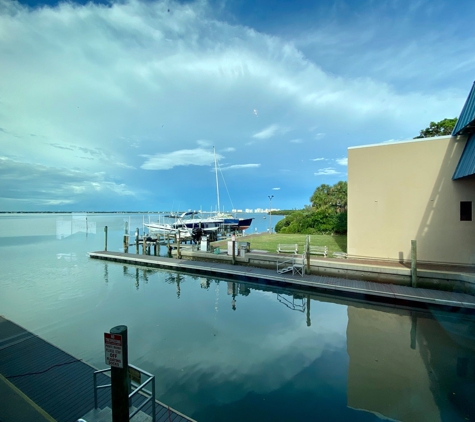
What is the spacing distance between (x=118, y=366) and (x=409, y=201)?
1266 cm

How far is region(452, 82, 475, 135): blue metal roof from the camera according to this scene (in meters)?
9.36

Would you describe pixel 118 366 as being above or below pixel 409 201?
below

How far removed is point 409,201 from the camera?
11328mm

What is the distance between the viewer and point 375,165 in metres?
12.1

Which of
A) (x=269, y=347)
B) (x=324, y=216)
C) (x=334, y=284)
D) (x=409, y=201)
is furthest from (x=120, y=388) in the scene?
(x=324, y=216)

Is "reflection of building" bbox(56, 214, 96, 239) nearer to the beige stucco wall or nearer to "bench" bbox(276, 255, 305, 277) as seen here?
"bench" bbox(276, 255, 305, 277)

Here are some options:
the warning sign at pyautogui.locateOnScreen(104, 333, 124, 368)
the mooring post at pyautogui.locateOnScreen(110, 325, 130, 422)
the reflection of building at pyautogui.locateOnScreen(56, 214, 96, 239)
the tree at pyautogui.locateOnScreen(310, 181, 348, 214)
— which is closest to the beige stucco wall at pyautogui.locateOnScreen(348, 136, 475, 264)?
the mooring post at pyautogui.locateOnScreen(110, 325, 130, 422)

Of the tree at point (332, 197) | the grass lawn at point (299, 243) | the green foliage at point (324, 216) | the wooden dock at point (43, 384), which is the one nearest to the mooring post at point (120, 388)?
the wooden dock at point (43, 384)

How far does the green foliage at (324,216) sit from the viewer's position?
2291 centimetres

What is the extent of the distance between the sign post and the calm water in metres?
2.08

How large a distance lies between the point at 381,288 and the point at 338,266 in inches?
76.6

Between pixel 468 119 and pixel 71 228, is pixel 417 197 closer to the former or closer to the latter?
pixel 468 119

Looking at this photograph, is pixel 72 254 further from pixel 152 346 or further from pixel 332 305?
pixel 332 305

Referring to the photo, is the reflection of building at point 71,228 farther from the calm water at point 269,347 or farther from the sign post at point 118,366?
the sign post at point 118,366
